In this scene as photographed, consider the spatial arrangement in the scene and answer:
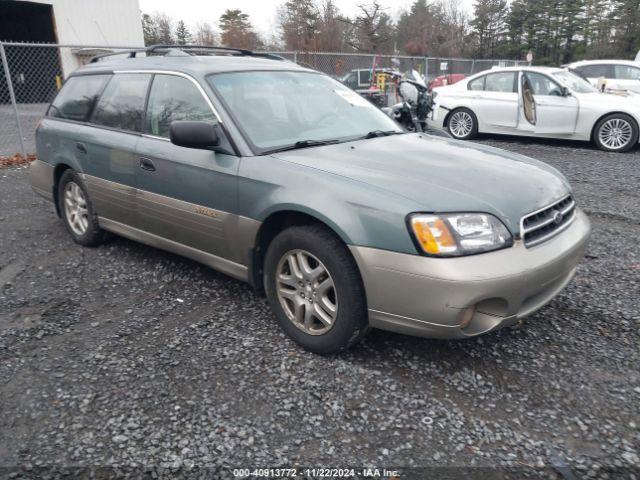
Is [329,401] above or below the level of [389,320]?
below

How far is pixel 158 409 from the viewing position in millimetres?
2559

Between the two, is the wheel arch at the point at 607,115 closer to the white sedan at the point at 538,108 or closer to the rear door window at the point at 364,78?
the white sedan at the point at 538,108

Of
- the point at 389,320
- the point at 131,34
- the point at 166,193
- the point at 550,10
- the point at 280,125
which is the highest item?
the point at 550,10

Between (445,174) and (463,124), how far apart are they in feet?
28.2

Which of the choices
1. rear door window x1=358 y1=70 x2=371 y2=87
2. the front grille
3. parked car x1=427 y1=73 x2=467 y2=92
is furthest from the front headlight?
parked car x1=427 y1=73 x2=467 y2=92

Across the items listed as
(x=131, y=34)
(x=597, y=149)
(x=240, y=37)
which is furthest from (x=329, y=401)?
(x=240, y=37)

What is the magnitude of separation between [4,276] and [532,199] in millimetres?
3989

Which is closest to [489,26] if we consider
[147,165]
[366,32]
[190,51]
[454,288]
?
[366,32]

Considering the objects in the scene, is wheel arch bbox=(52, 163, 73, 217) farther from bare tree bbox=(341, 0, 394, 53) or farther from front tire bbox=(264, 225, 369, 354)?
bare tree bbox=(341, 0, 394, 53)

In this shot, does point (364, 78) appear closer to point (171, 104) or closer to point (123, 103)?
point (123, 103)

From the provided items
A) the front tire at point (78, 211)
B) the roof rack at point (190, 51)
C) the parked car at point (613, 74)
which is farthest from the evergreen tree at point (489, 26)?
the front tire at point (78, 211)

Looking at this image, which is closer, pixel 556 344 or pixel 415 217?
pixel 415 217

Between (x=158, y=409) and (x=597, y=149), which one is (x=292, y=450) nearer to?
(x=158, y=409)

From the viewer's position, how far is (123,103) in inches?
162
